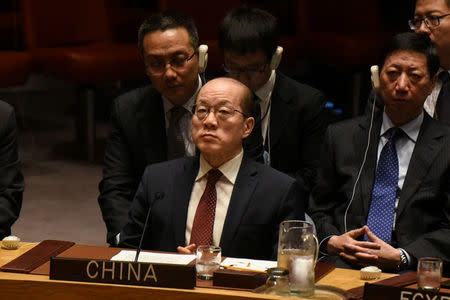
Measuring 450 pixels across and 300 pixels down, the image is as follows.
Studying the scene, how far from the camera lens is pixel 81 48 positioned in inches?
213

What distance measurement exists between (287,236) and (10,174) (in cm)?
138

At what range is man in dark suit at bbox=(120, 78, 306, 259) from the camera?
8.92ft

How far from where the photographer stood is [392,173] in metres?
2.97

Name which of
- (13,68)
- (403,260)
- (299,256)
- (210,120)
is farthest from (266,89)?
(13,68)

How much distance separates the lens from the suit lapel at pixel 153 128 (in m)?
3.40

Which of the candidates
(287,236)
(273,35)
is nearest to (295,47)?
(273,35)

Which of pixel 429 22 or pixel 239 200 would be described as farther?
pixel 429 22

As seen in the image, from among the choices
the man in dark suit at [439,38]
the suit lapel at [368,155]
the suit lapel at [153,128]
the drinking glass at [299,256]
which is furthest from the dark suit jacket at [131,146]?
the drinking glass at [299,256]

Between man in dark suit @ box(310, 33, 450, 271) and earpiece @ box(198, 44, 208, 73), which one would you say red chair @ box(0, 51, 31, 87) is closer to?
earpiece @ box(198, 44, 208, 73)

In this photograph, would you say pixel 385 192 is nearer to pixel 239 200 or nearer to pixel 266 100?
pixel 239 200

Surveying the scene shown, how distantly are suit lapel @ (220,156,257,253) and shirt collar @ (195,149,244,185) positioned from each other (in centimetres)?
2

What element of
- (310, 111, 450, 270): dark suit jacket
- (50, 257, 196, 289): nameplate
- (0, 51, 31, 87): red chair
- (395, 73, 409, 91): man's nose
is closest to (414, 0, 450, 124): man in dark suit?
(310, 111, 450, 270): dark suit jacket

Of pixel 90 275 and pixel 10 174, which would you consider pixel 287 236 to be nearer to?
pixel 90 275

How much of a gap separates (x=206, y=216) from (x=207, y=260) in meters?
0.39
